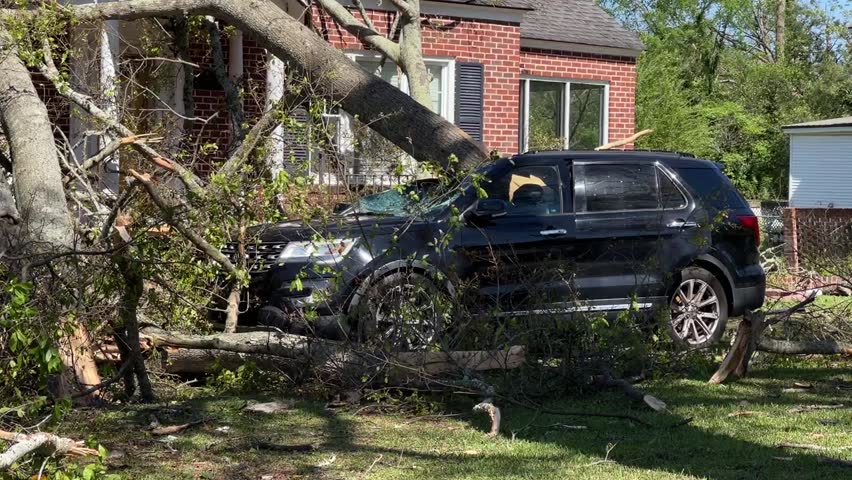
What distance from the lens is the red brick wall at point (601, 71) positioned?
805 inches

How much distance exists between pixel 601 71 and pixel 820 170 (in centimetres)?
1389

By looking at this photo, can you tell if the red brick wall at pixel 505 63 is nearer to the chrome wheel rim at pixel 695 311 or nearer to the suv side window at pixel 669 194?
the suv side window at pixel 669 194

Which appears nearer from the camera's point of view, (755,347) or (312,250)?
(755,347)

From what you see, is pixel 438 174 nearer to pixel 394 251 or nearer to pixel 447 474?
pixel 394 251

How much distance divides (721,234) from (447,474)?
5.43m

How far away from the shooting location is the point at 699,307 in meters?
10.2

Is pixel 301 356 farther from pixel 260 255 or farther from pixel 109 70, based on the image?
pixel 109 70

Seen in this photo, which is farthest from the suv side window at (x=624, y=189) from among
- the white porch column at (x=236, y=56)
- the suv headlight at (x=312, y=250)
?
the white porch column at (x=236, y=56)

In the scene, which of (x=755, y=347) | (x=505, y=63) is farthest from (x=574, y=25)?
(x=755, y=347)

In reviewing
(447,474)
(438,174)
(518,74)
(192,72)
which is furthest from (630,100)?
(447,474)

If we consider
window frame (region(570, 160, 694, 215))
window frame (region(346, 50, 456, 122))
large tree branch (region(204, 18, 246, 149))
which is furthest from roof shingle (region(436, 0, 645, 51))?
window frame (region(570, 160, 694, 215))

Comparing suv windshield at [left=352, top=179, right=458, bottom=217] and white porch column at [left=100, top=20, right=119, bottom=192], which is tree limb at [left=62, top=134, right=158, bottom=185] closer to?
suv windshield at [left=352, top=179, right=458, bottom=217]

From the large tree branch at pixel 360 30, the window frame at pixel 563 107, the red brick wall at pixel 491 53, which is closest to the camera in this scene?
the large tree branch at pixel 360 30

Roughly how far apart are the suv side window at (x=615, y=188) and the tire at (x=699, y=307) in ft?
2.38
